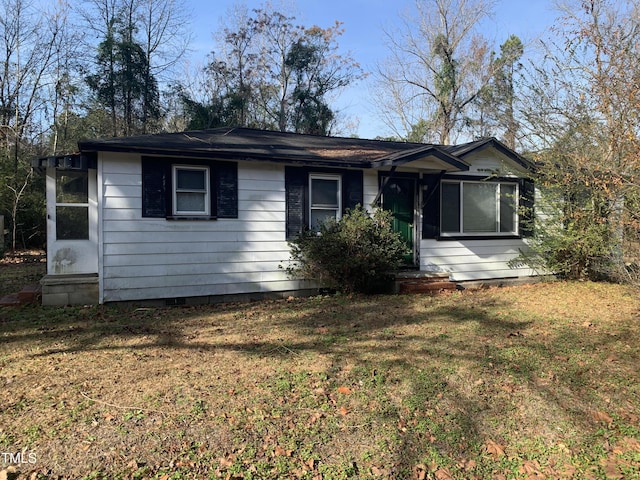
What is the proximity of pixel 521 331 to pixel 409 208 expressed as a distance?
4.05m

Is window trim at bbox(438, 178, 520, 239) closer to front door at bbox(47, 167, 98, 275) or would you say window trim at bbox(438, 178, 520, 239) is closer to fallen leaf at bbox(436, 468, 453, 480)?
front door at bbox(47, 167, 98, 275)

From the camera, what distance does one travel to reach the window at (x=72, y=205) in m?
7.43

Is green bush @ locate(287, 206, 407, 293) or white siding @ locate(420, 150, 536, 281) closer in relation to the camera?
green bush @ locate(287, 206, 407, 293)

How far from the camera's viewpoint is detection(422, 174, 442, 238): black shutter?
9.05 metres

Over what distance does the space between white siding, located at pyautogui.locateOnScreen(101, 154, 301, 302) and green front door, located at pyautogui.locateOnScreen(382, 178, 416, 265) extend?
234cm

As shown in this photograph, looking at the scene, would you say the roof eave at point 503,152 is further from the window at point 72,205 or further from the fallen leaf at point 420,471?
the fallen leaf at point 420,471

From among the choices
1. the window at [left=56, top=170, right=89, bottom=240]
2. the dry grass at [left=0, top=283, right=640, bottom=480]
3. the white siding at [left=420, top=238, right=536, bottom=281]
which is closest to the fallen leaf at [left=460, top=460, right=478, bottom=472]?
the dry grass at [left=0, top=283, right=640, bottom=480]

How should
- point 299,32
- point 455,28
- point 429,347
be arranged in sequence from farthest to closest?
point 299,32
point 455,28
point 429,347

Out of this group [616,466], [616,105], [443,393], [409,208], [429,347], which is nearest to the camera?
[616,466]

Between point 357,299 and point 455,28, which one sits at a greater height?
point 455,28

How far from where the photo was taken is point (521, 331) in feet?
18.7

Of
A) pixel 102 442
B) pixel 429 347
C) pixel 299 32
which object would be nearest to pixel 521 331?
pixel 429 347

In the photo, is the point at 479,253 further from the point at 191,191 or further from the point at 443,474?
the point at 443,474

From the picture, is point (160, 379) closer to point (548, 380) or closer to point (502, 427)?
point (502, 427)
